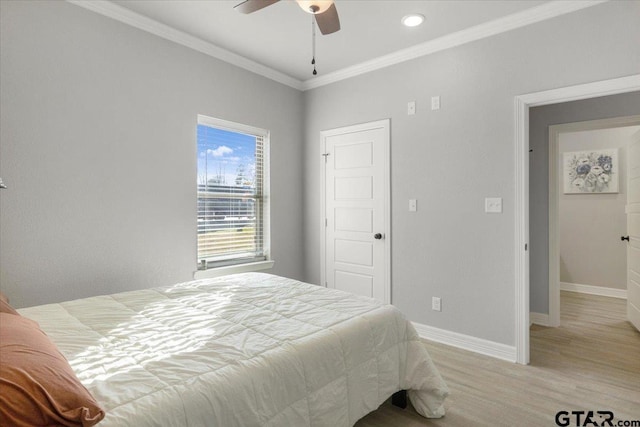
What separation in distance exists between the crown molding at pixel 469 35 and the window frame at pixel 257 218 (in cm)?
109

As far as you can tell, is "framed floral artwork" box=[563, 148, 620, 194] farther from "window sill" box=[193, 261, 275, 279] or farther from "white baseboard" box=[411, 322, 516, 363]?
"window sill" box=[193, 261, 275, 279]

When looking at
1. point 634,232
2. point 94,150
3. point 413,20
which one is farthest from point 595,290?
point 94,150

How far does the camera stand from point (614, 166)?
4.96m

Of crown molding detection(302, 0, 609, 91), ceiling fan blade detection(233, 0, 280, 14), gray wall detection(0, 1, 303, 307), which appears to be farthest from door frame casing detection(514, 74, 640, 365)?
gray wall detection(0, 1, 303, 307)

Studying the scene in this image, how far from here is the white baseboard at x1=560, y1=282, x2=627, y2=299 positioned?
4.85 m

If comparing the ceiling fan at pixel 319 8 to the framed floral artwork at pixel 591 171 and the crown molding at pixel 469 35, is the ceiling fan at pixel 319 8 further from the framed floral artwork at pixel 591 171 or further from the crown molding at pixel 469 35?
the framed floral artwork at pixel 591 171

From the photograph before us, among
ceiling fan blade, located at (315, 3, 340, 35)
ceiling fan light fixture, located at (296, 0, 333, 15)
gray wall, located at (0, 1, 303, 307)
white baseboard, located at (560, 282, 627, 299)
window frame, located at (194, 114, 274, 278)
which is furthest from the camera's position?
white baseboard, located at (560, 282, 627, 299)

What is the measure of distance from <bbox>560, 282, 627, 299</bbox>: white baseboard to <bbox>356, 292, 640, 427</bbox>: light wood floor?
1.50 m

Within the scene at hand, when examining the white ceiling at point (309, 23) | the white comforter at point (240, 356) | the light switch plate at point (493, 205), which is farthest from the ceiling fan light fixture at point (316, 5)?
the light switch plate at point (493, 205)

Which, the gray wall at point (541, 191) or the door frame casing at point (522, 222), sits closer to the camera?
the door frame casing at point (522, 222)

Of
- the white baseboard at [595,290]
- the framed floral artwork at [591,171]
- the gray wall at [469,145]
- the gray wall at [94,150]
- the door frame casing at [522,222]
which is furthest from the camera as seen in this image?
the framed floral artwork at [591,171]

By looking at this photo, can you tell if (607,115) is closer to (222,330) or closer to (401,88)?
(401,88)

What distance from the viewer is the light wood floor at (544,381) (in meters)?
2.07

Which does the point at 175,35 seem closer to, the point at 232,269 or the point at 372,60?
the point at 372,60
